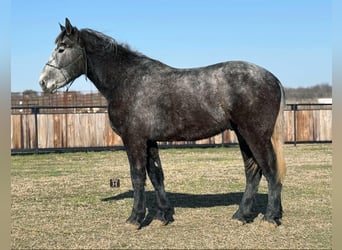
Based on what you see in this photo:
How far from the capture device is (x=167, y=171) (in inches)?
489

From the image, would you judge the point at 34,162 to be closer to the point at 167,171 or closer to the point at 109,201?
the point at 167,171

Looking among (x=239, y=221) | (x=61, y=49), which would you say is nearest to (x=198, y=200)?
(x=239, y=221)

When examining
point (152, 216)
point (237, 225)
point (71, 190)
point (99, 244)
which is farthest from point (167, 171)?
point (99, 244)

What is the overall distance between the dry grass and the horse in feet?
1.34

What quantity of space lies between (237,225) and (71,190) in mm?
4441

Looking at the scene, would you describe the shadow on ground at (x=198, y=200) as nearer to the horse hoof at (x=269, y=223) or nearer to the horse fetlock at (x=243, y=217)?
the horse fetlock at (x=243, y=217)

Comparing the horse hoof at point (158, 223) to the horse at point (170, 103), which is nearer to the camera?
the horse at point (170, 103)

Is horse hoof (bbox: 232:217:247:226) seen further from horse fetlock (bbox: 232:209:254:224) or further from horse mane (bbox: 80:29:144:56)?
horse mane (bbox: 80:29:144:56)

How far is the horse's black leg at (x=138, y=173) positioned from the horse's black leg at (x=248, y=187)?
1.40 m

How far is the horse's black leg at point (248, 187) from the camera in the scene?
260 inches

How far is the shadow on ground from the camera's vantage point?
25.3 feet

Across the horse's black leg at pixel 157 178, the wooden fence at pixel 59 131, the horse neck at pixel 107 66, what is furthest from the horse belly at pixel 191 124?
the wooden fence at pixel 59 131

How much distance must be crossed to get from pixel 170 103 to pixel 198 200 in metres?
2.66

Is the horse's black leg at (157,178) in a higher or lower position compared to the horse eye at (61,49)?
lower
